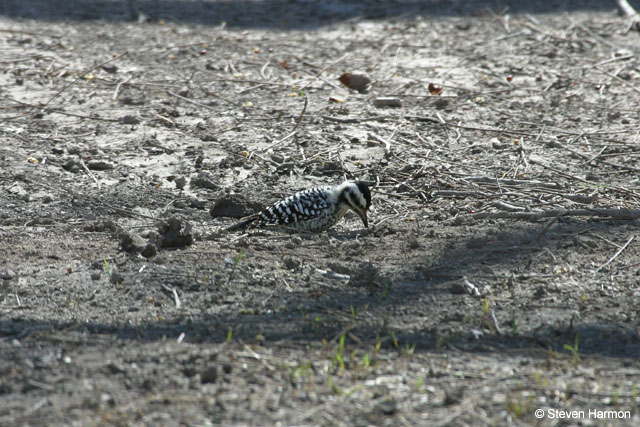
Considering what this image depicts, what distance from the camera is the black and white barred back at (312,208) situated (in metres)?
6.41

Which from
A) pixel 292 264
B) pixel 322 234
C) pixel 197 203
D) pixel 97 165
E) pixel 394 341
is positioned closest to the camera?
pixel 394 341

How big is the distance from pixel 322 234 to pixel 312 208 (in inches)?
11.3

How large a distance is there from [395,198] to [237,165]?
1606 millimetres

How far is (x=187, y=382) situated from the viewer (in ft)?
12.6

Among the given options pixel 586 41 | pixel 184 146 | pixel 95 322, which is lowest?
pixel 95 322

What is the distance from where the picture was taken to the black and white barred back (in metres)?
6.41

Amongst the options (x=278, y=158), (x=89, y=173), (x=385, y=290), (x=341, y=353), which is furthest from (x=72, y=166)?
(x=341, y=353)

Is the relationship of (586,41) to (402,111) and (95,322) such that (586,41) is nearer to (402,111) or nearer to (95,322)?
(402,111)

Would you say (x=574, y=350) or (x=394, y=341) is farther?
(x=394, y=341)

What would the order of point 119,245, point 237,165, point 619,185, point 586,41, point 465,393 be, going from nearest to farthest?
point 465,393 → point 119,245 → point 619,185 → point 237,165 → point 586,41

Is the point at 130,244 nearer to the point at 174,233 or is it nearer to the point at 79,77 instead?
the point at 174,233

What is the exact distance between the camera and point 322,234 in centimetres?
662

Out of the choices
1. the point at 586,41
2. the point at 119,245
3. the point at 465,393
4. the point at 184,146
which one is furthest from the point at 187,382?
the point at 586,41

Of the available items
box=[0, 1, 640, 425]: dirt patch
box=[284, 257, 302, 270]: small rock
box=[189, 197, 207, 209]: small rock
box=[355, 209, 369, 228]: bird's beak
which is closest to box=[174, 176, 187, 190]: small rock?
box=[0, 1, 640, 425]: dirt patch
